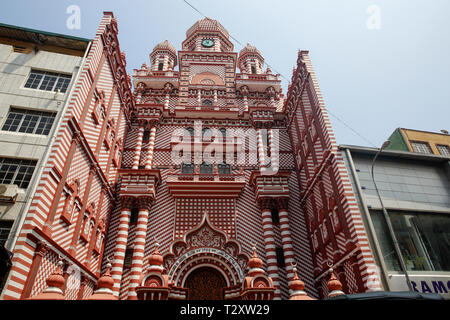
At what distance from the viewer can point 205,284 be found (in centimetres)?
1834

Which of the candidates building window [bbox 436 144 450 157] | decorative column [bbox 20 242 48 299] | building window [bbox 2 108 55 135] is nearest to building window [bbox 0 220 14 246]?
decorative column [bbox 20 242 48 299]

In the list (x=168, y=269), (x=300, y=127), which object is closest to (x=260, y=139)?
(x=300, y=127)

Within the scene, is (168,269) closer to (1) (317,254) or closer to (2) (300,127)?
(1) (317,254)

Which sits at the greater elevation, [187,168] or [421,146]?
[421,146]

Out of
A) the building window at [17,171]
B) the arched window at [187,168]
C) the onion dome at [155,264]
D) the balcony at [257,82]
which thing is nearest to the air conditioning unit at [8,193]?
the building window at [17,171]

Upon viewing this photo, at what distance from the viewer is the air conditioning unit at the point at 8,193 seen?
11.8 metres

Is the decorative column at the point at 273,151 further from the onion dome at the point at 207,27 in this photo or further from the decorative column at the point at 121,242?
the onion dome at the point at 207,27

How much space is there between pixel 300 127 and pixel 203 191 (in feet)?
31.5

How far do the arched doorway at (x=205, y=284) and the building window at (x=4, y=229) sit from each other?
10.6m

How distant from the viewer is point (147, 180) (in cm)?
2078

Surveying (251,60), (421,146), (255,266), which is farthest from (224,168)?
(421,146)

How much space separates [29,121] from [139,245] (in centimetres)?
985

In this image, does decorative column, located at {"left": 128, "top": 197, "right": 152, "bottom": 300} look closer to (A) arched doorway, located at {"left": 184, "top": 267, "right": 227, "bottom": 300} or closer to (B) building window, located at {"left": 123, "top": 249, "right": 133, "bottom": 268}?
(B) building window, located at {"left": 123, "top": 249, "right": 133, "bottom": 268}

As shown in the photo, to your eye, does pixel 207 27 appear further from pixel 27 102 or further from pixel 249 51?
pixel 27 102
